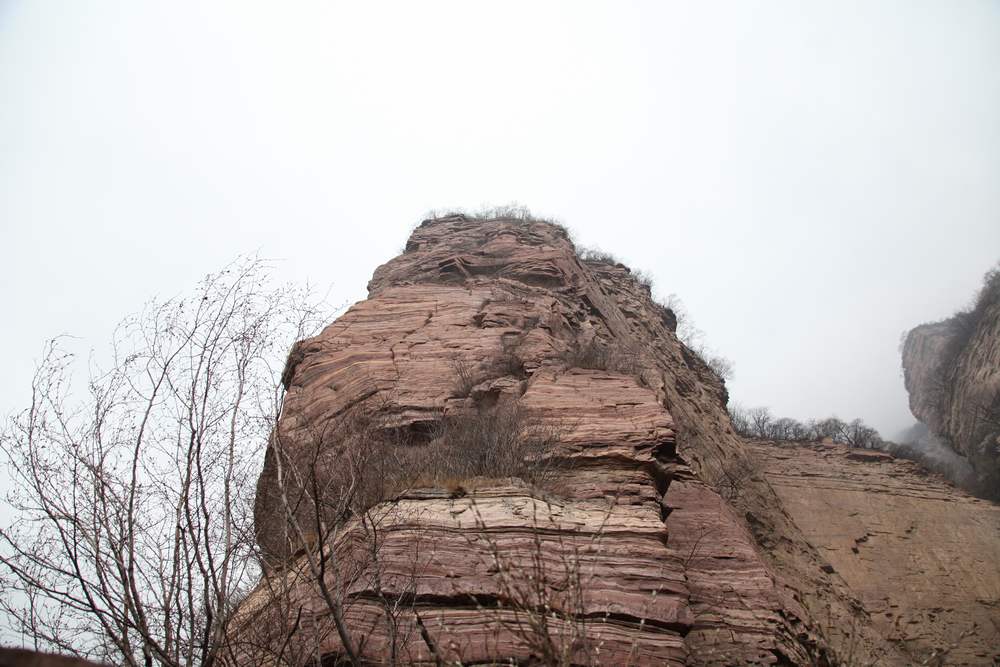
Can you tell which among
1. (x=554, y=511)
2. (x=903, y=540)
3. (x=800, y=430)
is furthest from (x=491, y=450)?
(x=800, y=430)

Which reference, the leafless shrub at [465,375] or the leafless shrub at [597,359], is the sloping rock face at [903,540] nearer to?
the leafless shrub at [597,359]

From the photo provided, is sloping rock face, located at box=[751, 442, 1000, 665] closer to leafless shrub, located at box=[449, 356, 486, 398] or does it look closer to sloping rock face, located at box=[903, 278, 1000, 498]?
sloping rock face, located at box=[903, 278, 1000, 498]

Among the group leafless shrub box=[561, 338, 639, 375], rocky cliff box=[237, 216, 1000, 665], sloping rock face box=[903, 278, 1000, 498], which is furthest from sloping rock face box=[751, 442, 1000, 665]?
leafless shrub box=[561, 338, 639, 375]

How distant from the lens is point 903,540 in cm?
1761

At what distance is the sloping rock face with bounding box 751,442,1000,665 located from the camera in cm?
1443

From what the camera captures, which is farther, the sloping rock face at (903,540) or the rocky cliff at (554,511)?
the sloping rock face at (903,540)

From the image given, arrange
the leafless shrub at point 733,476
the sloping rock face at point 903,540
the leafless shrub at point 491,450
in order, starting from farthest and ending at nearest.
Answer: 1. the sloping rock face at point 903,540
2. the leafless shrub at point 733,476
3. the leafless shrub at point 491,450

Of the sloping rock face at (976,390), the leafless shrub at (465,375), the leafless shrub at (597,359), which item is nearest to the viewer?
the leafless shrub at (465,375)

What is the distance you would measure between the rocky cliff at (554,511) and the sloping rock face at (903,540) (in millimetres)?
92

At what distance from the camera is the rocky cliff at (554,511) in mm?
6223

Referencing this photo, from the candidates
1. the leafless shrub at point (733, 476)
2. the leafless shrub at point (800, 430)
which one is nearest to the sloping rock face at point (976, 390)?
the leafless shrub at point (800, 430)

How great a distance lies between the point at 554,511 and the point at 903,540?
14.9 meters

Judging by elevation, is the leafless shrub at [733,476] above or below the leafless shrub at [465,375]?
below

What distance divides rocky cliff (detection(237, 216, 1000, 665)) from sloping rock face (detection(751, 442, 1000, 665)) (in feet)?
0.30
